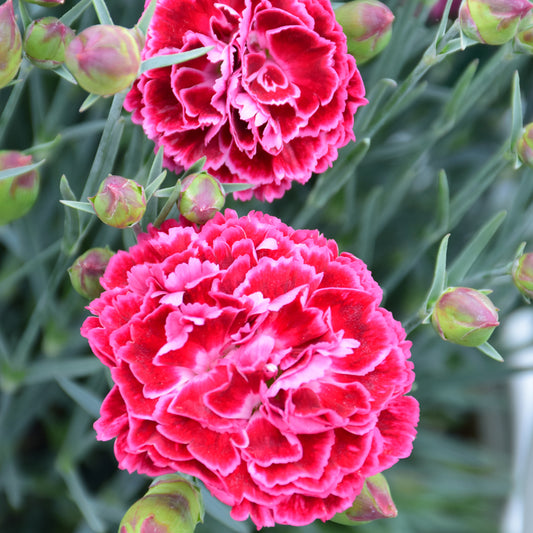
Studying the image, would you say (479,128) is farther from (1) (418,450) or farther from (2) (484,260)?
(1) (418,450)

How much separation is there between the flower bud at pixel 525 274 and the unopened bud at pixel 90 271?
32 cm

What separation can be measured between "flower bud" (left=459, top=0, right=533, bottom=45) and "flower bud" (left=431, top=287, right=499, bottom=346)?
0.61 feet

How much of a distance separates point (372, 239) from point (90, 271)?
316mm

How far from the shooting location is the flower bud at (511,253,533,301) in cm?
49

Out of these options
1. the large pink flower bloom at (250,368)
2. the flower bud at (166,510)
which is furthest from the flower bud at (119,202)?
the flower bud at (166,510)

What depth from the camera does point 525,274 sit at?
0.49 m

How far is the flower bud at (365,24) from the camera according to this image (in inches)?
18.6

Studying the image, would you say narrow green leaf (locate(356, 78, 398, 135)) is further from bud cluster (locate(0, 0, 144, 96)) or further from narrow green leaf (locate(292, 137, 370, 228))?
bud cluster (locate(0, 0, 144, 96))

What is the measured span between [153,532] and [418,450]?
61 centimetres

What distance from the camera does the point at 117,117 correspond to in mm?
427

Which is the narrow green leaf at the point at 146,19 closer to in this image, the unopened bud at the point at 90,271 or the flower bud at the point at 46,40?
the flower bud at the point at 46,40

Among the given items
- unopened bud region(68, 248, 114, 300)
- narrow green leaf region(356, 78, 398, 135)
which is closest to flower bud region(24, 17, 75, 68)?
unopened bud region(68, 248, 114, 300)

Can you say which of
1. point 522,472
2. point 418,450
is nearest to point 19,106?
point 418,450

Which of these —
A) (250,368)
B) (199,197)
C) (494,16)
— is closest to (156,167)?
(199,197)
